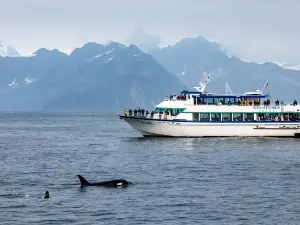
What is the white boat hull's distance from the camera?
98.9 metres

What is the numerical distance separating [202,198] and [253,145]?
141 ft

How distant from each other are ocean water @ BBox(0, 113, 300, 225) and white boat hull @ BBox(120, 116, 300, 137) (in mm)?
7510

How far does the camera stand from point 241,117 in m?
100

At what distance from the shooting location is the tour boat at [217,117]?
Result: 98.7 meters

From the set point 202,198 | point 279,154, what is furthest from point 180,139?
point 202,198

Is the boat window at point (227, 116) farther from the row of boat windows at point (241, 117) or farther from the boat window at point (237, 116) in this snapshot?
the boat window at point (237, 116)

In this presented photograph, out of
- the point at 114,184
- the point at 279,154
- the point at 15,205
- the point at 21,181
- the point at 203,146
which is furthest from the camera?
the point at 203,146

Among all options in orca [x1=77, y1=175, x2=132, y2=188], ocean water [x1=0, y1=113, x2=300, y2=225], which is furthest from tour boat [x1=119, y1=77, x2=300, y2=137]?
orca [x1=77, y1=175, x2=132, y2=188]

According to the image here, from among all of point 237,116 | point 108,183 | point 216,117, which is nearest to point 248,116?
point 237,116

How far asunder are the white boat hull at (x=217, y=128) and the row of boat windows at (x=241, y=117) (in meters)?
0.85

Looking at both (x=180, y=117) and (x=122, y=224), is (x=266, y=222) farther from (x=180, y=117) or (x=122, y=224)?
(x=180, y=117)

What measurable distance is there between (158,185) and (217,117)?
4537 centimetres

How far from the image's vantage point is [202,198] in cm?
4947

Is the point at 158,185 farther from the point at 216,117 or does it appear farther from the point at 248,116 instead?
the point at 248,116
